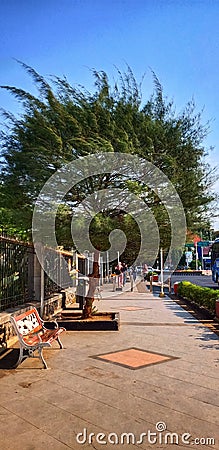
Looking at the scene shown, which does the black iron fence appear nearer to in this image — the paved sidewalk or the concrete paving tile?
the paved sidewalk

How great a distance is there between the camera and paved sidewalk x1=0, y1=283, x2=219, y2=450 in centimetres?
355

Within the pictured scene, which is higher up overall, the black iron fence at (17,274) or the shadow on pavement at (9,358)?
the black iron fence at (17,274)

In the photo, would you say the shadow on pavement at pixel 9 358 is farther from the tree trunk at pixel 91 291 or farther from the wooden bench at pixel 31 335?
the tree trunk at pixel 91 291

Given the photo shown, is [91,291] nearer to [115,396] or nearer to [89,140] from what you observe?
[89,140]

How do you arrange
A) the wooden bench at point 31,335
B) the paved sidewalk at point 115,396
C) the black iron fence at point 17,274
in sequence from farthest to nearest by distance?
the black iron fence at point 17,274
the wooden bench at point 31,335
the paved sidewalk at point 115,396

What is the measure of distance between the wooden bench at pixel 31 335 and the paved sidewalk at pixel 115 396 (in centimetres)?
24

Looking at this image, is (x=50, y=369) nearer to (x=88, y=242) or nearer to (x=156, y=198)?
(x=88, y=242)

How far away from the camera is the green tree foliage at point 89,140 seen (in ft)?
27.5

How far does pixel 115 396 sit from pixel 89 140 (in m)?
5.30

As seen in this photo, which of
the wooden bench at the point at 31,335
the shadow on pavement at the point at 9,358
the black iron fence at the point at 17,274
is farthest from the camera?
the black iron fence at the point at 17,274

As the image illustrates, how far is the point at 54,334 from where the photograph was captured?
6.72m

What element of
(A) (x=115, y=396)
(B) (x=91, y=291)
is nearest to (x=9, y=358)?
(A) (x=115, y=396)

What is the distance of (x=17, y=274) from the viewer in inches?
347

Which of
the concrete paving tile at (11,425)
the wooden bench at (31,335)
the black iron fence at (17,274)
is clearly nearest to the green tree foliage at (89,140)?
the black iron fence at (17,274)
